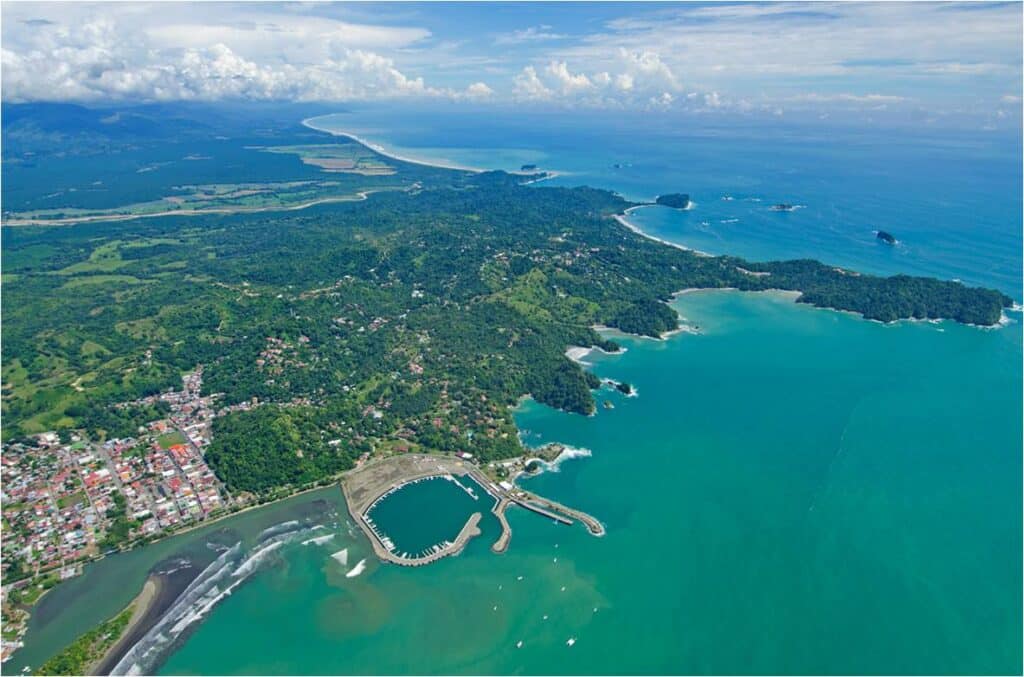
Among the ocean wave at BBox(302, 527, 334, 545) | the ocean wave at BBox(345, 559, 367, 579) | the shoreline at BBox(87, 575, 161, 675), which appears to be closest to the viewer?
the shoreline at BBox(87, 575, 161, 675)

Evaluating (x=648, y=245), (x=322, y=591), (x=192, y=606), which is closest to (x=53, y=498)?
(x=192, y=606)

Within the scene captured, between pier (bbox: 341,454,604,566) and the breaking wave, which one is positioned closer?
the breaking wave

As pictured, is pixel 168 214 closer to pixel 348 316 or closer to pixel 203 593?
pixel 348 316

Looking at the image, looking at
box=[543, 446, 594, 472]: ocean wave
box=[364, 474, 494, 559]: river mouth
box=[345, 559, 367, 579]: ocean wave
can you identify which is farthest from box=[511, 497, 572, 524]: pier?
box=[345, 559, 367, 579]: ocean wave

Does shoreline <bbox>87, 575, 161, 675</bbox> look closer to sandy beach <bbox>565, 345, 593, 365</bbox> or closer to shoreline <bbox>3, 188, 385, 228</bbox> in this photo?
sandy beach <bbox>565, 345, 593, 365</bbox>

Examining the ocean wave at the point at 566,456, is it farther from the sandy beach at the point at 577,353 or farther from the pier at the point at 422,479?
the sandy beach at the point at 577,353

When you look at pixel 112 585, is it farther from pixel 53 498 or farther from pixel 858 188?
pixel 858 188
